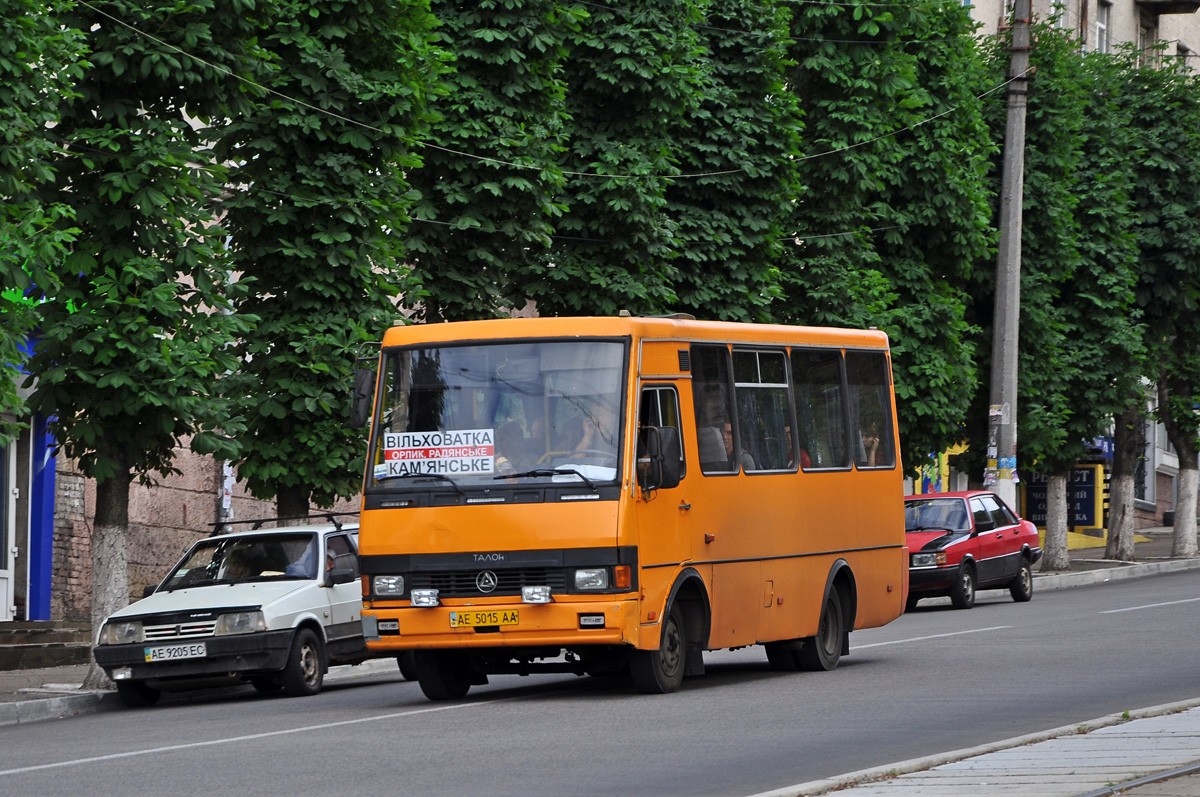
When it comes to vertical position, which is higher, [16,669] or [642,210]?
[642,210]

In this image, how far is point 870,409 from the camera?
60.7ft

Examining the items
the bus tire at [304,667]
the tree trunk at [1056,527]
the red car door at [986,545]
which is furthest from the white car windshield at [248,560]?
the tree trunk at [1056,527]

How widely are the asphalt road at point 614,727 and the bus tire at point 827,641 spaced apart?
30 cm

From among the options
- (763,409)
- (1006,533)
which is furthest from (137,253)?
(1006,533)

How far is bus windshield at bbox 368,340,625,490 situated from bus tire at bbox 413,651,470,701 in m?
1.42

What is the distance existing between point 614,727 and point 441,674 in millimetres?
2937

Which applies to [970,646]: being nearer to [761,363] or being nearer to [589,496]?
[761,363]

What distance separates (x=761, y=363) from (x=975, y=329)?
18.8 metres

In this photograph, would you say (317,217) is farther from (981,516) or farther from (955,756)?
(981,516)

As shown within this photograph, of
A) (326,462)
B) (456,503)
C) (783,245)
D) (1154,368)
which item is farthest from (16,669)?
(1154,368)

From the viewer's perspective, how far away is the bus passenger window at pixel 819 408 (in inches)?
673

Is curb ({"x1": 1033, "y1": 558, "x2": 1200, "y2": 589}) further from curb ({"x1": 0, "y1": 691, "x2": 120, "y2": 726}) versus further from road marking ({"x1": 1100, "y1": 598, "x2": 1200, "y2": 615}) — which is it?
curb ({"x1": 0, "y1": 691, "x2": 120, "y2": 726})

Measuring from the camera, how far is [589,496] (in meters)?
14.1

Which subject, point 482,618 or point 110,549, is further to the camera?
point 110,549
